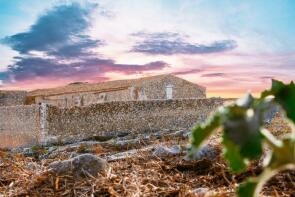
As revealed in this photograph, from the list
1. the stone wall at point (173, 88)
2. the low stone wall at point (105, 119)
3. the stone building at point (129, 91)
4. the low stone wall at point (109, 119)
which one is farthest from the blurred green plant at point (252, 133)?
the stone wall at point (173, 88)

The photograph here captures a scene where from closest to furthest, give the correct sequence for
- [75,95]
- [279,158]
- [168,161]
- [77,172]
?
[279,158], [77,172], [168,161], [75,95]

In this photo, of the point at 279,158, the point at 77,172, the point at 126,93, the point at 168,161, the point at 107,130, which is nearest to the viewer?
the point at 279,158

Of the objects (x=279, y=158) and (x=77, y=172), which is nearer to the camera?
(x=279, y=158)

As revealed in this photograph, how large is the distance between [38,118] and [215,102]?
286 inches

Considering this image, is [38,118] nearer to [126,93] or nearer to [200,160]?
[126,93]

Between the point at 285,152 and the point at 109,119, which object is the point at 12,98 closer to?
the point at 109,119

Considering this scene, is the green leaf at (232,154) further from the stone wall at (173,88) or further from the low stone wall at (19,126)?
the stone wall at (173,88)

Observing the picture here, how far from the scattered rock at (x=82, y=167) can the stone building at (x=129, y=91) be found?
25682mm

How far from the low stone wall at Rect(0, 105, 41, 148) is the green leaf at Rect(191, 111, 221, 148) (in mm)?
18678

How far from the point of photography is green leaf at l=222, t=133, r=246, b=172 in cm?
62

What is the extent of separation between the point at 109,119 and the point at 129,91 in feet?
34.4

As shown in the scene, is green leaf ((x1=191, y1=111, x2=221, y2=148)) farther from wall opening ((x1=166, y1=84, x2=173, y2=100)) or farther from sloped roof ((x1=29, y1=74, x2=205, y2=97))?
wall opening ((x1=166, y1=84, x2=173, y2=100))

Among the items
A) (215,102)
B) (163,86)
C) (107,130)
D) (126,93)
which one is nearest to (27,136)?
(107,130)

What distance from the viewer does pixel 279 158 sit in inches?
25.6
